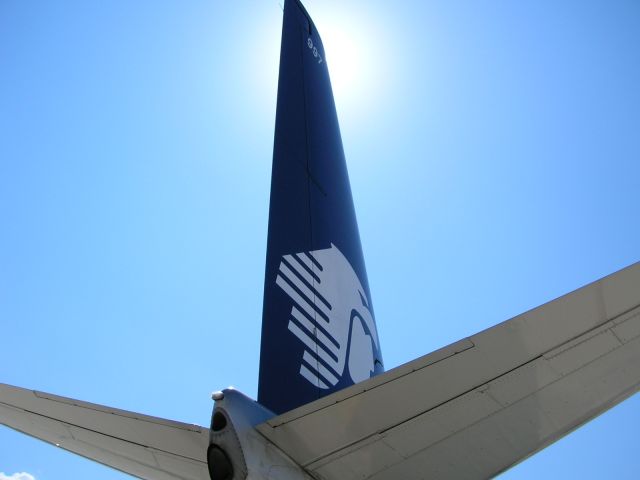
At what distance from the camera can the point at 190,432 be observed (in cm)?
412

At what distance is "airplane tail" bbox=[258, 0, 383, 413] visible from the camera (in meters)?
5.66

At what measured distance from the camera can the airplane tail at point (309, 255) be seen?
5664 millimetres

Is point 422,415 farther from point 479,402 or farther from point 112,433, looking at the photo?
point 112,433

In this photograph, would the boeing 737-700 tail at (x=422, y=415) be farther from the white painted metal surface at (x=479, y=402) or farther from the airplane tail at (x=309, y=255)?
the airplane tail at (x=309, y=255)

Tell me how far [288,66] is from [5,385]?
5.18 metres

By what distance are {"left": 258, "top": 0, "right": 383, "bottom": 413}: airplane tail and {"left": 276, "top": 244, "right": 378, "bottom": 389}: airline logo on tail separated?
0.5 inches

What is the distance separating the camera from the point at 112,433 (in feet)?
14.2

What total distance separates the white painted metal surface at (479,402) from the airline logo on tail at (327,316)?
6.23ft

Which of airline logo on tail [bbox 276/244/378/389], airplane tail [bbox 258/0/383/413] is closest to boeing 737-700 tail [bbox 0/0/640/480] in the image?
airplane tail [bbox 258/0/383/413]

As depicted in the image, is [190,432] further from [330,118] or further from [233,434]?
[330,118]

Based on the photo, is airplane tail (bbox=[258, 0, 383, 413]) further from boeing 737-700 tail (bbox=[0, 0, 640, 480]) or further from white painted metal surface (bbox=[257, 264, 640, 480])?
white painted metal surface (bbox=[257, 264, 640, 480])

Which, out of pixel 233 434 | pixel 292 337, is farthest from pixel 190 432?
pixel 292 337

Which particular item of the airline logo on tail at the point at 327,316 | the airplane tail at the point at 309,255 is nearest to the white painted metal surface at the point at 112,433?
the airplane tail at the point at 309,255

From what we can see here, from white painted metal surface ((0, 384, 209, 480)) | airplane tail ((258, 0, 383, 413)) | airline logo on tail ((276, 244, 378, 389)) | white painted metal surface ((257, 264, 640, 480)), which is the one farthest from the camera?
airline logo on tail ((276, 244, 378, 389))
